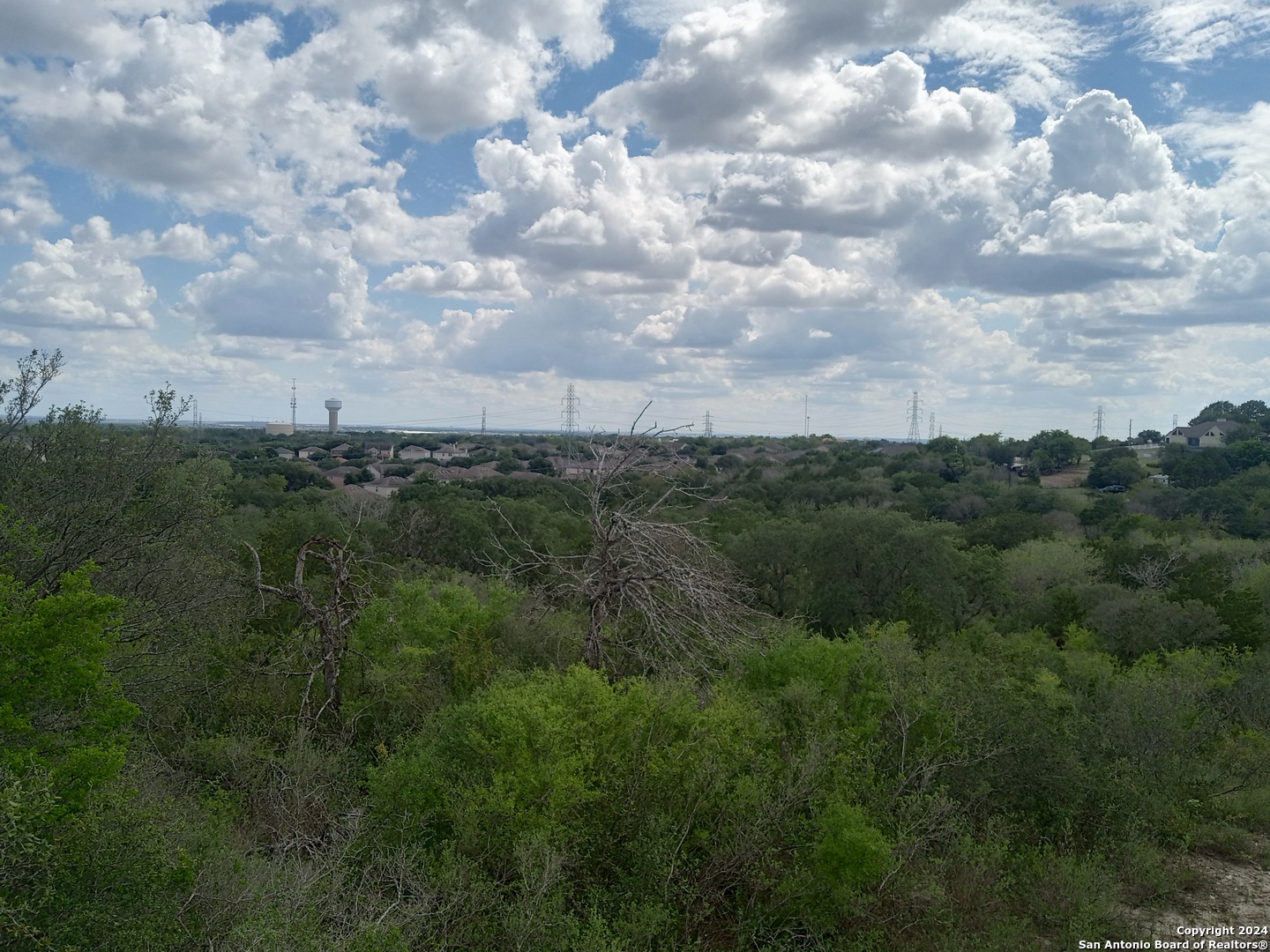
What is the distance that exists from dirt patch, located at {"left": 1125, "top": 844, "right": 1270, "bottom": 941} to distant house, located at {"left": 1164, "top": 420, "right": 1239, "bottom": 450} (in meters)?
88.2

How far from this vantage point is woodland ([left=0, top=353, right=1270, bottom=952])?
267 inches

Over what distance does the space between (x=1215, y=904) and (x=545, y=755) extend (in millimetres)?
7459

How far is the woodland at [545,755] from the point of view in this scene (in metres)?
6.79

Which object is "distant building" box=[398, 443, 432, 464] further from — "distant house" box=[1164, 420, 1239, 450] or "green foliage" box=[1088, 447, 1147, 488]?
"distant house" box=[1164, 420, 1239, 450]

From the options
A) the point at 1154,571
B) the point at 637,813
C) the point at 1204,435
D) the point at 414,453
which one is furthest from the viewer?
the point at 414,453

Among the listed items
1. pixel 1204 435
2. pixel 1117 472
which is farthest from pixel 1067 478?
pixel 1204 435

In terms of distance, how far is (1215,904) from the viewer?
9.45 meters

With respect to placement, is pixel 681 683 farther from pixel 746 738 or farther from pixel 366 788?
pixel 366 788

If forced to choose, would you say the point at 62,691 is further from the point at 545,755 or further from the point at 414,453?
the point at 414,453

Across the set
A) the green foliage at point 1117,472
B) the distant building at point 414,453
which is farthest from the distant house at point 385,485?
the green foliage at point 1117,472

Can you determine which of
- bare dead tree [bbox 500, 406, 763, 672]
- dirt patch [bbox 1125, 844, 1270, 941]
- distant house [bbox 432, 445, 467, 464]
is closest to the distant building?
distant house [bbox 432, 445, 467, 464]

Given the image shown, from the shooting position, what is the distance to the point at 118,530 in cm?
1328

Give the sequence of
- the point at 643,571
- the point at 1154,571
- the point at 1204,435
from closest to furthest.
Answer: the point at 643,571 < the point at 1154,571 < the point at 1204,435

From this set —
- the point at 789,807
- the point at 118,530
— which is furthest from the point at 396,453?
the point at 789,807
